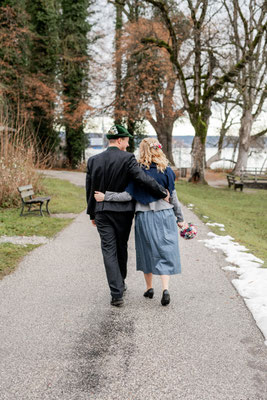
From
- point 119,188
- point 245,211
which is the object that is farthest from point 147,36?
point 119,188

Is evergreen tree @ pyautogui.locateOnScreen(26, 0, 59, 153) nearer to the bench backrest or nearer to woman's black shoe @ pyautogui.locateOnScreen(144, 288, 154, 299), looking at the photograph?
the bench backrest

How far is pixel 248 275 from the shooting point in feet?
18.5

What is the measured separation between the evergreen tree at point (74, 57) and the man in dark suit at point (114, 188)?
27.8m

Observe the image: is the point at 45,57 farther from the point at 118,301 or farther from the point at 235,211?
the point at 118,301

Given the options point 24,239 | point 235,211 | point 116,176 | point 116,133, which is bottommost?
point 235,211

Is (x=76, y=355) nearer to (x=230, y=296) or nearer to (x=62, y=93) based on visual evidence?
(x=230, y=296)

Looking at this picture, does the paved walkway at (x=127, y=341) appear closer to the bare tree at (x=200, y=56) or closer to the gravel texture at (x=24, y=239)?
Answer: the gravel texture at (x=24, y=239)

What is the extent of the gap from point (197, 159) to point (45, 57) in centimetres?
1522

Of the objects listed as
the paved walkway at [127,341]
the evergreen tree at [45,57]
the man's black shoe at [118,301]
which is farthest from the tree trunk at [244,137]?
the man's black shoe at [118,301]

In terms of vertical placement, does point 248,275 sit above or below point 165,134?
below

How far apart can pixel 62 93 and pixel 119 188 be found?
30351 millimetres

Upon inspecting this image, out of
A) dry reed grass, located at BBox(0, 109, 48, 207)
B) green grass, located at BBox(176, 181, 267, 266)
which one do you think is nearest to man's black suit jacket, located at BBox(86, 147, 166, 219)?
green grass, located at BBox(176, 181, 267, 266)

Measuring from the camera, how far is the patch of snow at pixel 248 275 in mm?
4363

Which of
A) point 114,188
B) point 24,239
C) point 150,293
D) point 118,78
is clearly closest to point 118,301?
point 150,293
